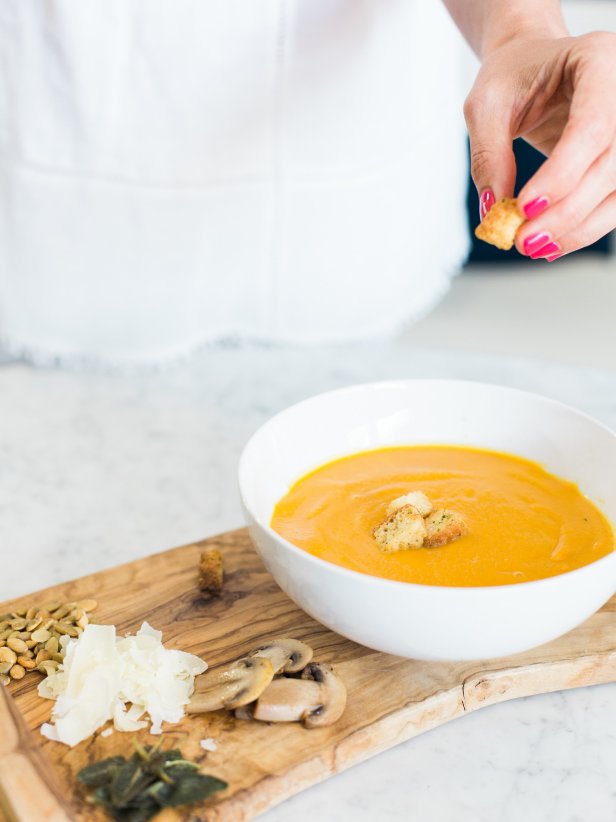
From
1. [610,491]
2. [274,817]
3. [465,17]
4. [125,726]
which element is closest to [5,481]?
[125,726]

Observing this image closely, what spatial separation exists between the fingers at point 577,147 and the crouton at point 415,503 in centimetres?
38

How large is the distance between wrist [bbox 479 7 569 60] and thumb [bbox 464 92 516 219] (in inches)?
8.2

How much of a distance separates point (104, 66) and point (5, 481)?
85 centimetres

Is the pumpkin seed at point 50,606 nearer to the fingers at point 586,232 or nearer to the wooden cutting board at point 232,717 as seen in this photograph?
the wooden cutting board at point 232,717

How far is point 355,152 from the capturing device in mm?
2158

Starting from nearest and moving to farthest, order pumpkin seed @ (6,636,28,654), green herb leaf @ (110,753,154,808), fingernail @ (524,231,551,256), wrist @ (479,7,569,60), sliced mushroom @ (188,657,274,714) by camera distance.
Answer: green herb leaf @ (110,753,154,808) → sliced mushroom @ (188,657,274,714) → pumpkin seed @ (6,636,28,654) → fingernail @ (524,231,551,256) → wrist @ (479,7,569,60)

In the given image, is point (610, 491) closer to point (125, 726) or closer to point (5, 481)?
point (125, 726)

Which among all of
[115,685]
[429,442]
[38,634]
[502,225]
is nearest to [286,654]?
[115,685]

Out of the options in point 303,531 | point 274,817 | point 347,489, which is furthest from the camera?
point 347,489

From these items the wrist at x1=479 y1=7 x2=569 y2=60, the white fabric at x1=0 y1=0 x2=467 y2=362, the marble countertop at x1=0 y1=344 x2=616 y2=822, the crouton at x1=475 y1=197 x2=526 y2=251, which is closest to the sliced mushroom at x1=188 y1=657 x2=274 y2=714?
the marble countertop at x1=0 y1=344 x2=616 y2=822

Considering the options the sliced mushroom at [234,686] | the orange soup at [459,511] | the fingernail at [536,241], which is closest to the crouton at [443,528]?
the orange soup at [459,511]

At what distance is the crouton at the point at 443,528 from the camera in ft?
3.80

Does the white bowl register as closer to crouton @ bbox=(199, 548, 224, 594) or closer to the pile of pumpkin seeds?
crouton @ bbox=(199, 548, 224, 594)

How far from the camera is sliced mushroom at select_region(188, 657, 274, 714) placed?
1.02m
